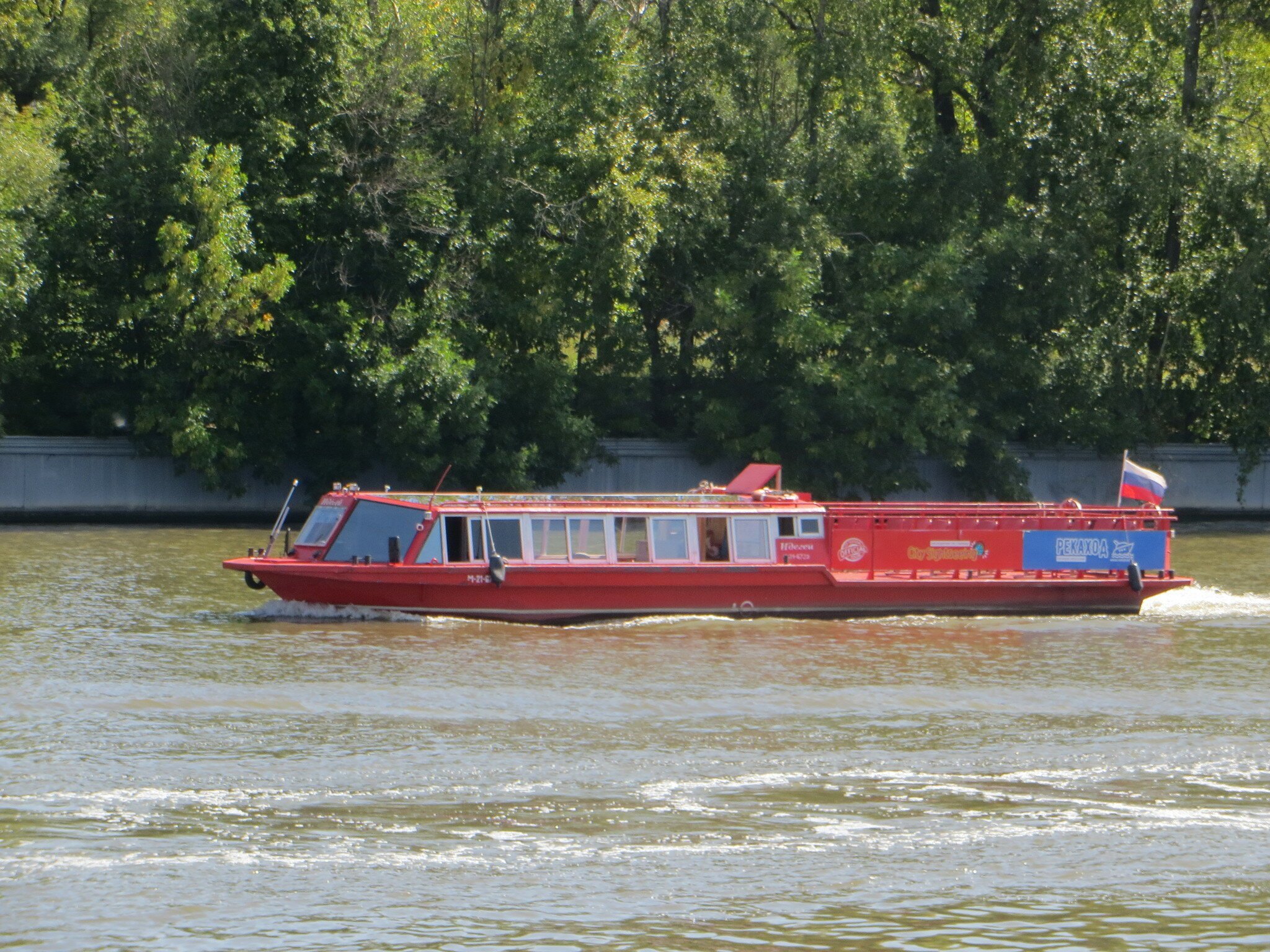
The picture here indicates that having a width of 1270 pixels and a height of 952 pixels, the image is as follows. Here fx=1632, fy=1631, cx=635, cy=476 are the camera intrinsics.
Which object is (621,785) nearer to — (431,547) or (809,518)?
(431,547)

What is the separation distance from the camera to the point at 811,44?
41.5 metres

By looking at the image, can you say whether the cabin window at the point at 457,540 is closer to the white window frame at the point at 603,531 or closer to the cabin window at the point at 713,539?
the white window frame at the point at 603,531

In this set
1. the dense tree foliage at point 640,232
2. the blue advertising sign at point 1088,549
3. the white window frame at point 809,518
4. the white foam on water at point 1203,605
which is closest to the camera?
the white window frame at point 809,518

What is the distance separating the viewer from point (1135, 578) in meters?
24.9

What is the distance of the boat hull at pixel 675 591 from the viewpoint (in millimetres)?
22703

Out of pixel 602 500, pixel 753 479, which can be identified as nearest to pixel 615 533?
pixel 602 500

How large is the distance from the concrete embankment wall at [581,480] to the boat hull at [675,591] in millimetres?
16005

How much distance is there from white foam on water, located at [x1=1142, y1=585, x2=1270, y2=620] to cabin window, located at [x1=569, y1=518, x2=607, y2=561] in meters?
8.57

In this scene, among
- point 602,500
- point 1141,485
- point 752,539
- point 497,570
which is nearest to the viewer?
point 497,570

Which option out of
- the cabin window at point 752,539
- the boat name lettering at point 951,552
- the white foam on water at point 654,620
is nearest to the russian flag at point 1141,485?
the boat name lettering at point 951,552

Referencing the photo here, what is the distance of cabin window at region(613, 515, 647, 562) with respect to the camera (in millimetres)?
23812

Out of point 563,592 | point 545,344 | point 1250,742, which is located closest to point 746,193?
point 545,344

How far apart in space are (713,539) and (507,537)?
309cm

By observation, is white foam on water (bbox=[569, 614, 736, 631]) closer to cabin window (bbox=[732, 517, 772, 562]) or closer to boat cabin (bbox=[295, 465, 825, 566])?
boat cabin (bbox=[295, 465, 825, 566])
